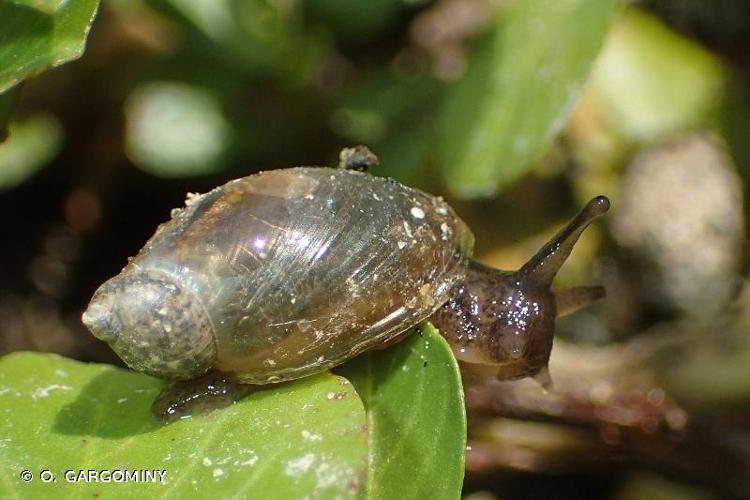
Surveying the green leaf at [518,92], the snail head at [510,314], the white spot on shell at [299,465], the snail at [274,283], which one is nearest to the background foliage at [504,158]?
the green leaf at [518,92]

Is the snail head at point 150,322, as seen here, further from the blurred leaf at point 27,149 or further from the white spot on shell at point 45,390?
the blurred leaf at point 27,149

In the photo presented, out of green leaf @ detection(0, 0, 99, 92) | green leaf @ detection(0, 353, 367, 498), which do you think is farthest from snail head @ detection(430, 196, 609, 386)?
green leaf @ detection(0, 0, 99, 92)

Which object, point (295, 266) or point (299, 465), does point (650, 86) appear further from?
point (299, 465)

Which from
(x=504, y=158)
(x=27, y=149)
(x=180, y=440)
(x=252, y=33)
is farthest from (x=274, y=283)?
(x=27, y=149)

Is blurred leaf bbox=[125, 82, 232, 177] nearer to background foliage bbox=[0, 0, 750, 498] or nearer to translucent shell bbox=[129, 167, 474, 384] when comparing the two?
background foliage bbox=[0, 0, 750, 498]

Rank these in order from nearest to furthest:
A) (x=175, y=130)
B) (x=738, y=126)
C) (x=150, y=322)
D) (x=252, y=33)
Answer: (x=150, y=322) < (x=252, y=33) < (x=175, y=130) < (x=738, y=126)

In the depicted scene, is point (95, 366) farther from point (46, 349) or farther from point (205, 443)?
point (46, 349)
